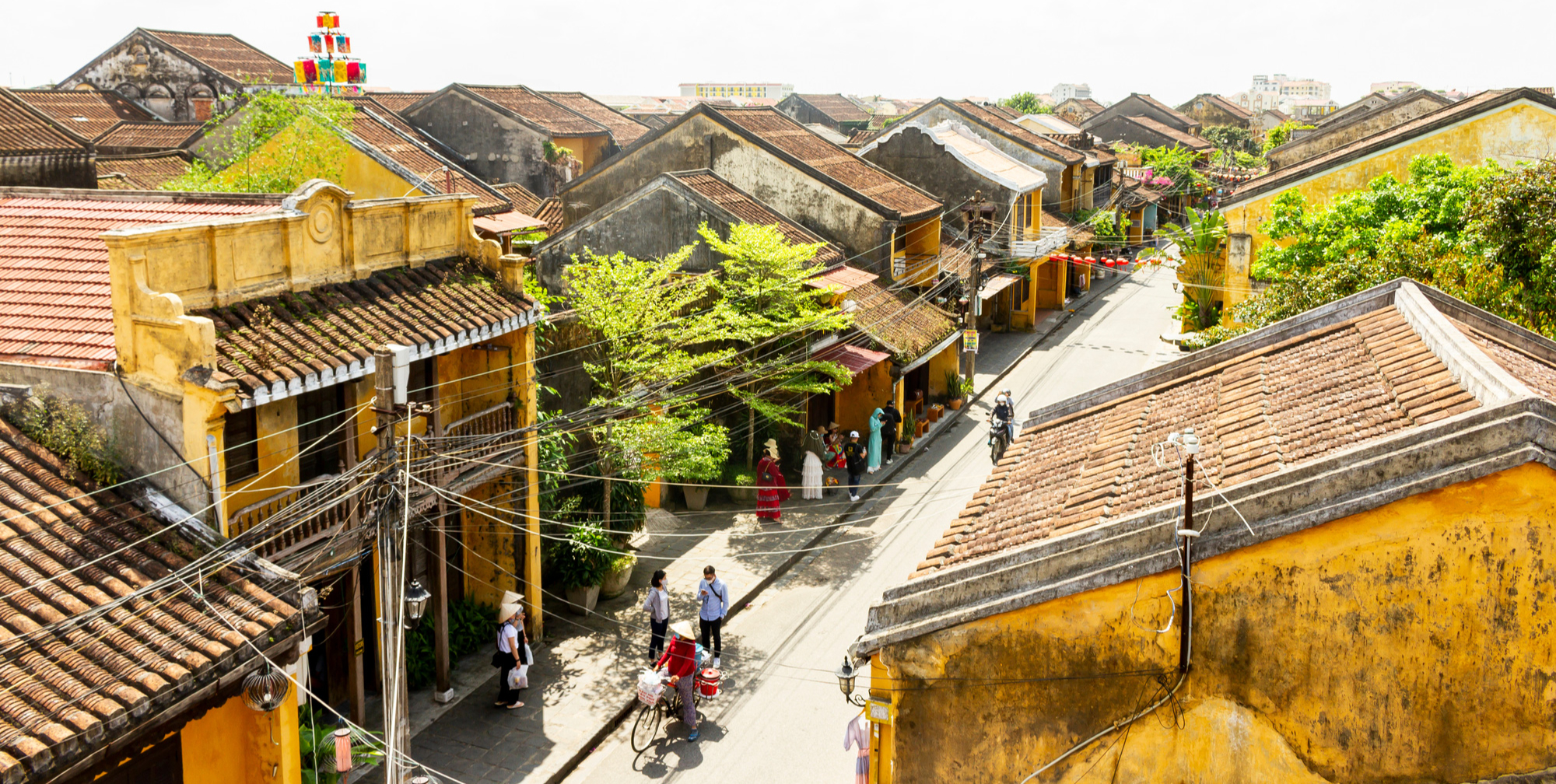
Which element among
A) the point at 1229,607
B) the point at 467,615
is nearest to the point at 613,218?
the point at 467,615

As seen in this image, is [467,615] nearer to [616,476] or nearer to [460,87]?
[616,476]

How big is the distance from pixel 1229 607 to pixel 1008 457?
16.2 ft

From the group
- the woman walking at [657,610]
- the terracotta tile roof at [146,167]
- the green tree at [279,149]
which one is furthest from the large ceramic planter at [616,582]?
the terracotta tile roof at [146,167]

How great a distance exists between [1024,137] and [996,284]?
12519mm

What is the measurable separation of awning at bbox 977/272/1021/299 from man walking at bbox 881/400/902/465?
8.43 m

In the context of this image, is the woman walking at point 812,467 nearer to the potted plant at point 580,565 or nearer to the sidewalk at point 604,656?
the sidewalk at point 604,656

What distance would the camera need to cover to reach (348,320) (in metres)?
14.1

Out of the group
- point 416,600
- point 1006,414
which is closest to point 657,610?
point 416,600

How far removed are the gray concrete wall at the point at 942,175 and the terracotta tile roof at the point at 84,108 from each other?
26838 mm

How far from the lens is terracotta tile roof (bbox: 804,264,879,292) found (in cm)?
2556

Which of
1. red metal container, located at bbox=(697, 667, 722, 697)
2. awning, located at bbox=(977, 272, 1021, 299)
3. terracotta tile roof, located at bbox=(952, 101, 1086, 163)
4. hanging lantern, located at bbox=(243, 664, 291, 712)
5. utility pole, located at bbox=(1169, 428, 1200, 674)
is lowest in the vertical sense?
red metal container, located at bbox=(697, 667, 722, 697)

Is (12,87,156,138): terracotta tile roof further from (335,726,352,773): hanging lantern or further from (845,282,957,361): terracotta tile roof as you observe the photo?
(335,726,352,773): hanging lantern

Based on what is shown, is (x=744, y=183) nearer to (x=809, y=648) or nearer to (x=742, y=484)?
(x=742, y=484)

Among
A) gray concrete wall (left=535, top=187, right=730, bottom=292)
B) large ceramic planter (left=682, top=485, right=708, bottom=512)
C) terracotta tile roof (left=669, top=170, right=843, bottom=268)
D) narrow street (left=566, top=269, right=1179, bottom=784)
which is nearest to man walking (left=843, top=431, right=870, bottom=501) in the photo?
narrow street (left=566, top=269, right=1179, bottom=784)
